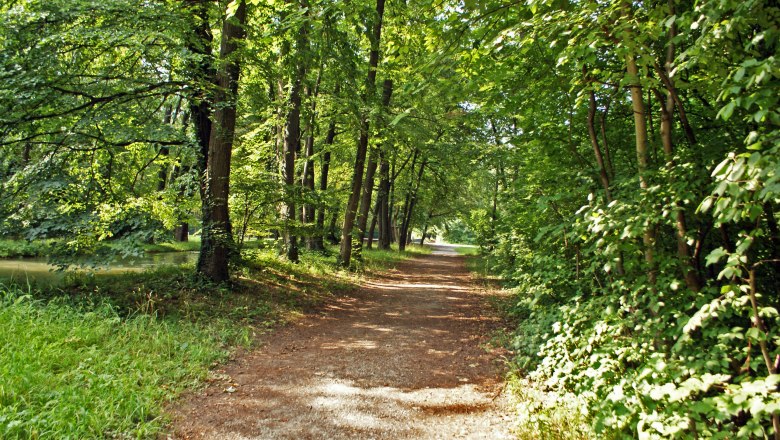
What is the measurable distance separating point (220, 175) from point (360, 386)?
5.63 m

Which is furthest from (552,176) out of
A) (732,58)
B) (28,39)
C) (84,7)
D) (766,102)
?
(28,39)

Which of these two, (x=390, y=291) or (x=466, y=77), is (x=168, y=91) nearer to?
(x=466, y=77)

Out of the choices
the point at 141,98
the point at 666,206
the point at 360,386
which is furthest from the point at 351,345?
the point at 141,98

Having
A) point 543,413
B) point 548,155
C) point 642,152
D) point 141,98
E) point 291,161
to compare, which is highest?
point 141,98

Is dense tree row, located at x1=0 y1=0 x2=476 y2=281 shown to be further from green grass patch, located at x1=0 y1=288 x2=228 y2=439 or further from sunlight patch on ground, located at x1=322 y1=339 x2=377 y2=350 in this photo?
sunlight patch on ground, located at x1=322 y1=339 x2=377 y2=350

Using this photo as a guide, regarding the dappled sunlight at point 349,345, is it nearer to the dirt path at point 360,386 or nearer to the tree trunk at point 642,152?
the dirt path at point 360,386

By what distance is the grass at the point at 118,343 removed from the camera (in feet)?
11.5

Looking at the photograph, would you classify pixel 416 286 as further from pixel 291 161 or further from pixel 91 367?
pixel 91 367

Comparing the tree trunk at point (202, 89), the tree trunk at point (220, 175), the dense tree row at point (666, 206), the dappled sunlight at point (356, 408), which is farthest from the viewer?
the tree trunk at point (220, 175)

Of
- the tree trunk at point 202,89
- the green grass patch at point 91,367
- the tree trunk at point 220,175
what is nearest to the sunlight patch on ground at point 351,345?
the green grass patch at point 91,367

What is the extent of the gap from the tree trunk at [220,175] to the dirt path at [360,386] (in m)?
2.30

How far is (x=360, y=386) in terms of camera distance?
4816 millimetres

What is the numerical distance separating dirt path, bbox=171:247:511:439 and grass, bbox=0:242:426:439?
38cm

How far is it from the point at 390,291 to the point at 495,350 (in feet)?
19.0
